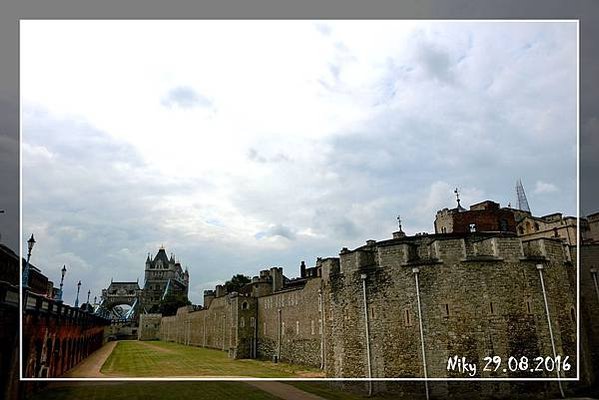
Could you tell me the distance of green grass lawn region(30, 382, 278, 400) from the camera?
45.5 feet

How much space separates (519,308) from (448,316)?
7.92 ft

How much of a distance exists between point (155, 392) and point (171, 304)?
5350cm

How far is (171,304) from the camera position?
65.1 meters

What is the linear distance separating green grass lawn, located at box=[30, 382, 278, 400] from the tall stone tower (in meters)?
53.8

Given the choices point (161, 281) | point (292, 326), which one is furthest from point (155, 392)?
point (161, 281)

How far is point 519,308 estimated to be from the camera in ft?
46.6

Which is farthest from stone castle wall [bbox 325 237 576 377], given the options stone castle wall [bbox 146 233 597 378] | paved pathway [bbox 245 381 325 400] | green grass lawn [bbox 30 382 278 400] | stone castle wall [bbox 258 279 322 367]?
stone castle wall [bbox 258 279 322 367]

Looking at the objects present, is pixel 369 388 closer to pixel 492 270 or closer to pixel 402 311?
pixel 402 311

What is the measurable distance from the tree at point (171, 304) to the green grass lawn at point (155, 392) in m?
49.7

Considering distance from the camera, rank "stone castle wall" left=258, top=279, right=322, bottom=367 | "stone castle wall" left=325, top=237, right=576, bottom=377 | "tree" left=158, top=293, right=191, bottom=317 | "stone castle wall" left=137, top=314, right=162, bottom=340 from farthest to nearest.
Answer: "stone castle wall" left=137, top=314, right=162, bottom=340, "tree" left=158, top=293, right=191, bottom=317, "stone castle wall" left=258, top=279, right=322, bottom=367, "stone castle wall" left=325, top=237, right=576, bottom=377

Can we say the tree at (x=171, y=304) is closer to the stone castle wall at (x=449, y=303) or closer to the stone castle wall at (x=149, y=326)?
the stone castle wall at (x=149, y=326)

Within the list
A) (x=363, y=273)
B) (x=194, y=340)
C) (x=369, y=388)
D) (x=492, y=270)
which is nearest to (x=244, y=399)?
(x=369, y=388)

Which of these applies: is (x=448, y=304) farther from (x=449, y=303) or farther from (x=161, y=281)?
(x=161, y=281)

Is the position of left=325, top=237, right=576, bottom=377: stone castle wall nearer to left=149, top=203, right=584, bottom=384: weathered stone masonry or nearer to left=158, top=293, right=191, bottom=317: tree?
left=149, top=203, right=584, bottom=384: weathered stone masonry
